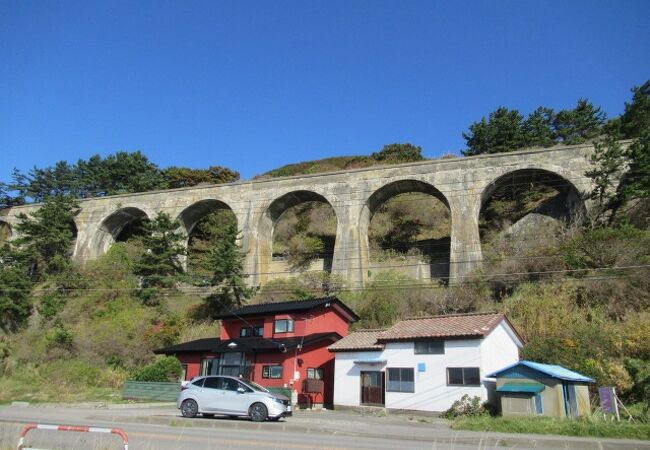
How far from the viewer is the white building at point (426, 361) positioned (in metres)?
17.0

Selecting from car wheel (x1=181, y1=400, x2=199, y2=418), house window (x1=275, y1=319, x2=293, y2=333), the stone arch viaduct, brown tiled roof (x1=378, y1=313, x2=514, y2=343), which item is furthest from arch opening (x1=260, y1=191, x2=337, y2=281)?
car wheel (x1=181, y1=400, x2=199, y2=418)

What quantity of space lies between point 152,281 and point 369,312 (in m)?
14.1

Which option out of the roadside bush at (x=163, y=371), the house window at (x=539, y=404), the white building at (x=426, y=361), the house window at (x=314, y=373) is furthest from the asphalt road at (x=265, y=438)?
the roadside bush at (x=163, y=371)

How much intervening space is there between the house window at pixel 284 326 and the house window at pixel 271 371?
198cm

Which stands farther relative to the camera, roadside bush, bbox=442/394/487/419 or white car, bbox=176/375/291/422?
roadside bush, bbox=442/394/487/419

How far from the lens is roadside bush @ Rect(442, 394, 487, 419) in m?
15.9

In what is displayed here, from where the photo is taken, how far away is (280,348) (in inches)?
800

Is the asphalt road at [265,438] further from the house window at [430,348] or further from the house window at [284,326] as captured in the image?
the house window at [284,326]

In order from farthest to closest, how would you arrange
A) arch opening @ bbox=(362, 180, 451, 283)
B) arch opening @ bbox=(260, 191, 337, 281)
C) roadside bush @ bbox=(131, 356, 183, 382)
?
arch opening @ bbox=(260, 191, 337, 281)
arch opening @ bbox=(362, 180, 451, 283)
roadside bush @ bbox=(131, 356, 183, 382)

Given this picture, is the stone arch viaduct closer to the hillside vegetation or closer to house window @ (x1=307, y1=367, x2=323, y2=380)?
the hillside vegetation

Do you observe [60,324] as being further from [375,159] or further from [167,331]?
[375,159]

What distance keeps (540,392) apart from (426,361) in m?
4.10

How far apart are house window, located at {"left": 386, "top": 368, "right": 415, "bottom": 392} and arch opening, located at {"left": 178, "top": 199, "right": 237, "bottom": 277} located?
46.3 feet

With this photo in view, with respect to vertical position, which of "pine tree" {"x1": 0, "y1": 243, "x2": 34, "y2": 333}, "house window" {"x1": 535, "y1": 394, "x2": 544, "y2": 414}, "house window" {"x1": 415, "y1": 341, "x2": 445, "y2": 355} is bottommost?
"house window" {"x1": 535, "y1": 394, "x2": 544, "y2": 414}
